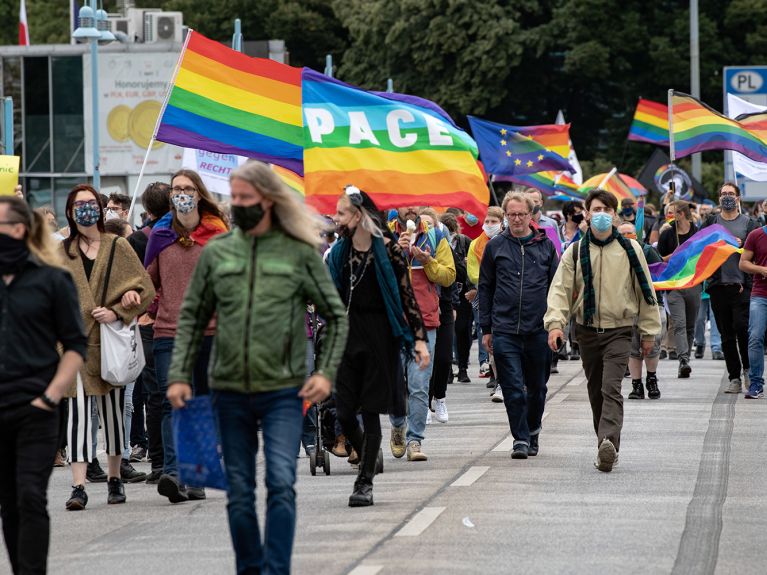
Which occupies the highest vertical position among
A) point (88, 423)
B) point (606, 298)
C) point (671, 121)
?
point (671, 121)

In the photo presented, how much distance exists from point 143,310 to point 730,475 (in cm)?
406

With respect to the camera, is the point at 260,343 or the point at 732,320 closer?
the point at 260,343

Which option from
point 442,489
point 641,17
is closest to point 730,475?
point 442,489

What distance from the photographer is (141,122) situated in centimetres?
4844

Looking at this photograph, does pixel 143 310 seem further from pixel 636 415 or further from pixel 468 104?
pixel 468 104

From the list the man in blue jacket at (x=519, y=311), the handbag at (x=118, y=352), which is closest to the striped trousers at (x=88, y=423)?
the handbag at (x=118, y=352)

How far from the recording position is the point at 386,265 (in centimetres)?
1041

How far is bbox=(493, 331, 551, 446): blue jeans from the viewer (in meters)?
12.7

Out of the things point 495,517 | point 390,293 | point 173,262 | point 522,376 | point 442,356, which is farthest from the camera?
point 442,356

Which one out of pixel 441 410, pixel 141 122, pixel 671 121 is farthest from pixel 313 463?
pixel 141 122

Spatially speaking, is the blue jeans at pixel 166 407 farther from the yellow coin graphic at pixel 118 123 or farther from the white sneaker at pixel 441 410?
the yellow coin graphic at pixel 118 123

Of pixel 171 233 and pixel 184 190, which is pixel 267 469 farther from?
pixel 171 233

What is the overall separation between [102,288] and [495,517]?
283cm

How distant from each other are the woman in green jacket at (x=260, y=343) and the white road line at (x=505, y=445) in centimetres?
616
